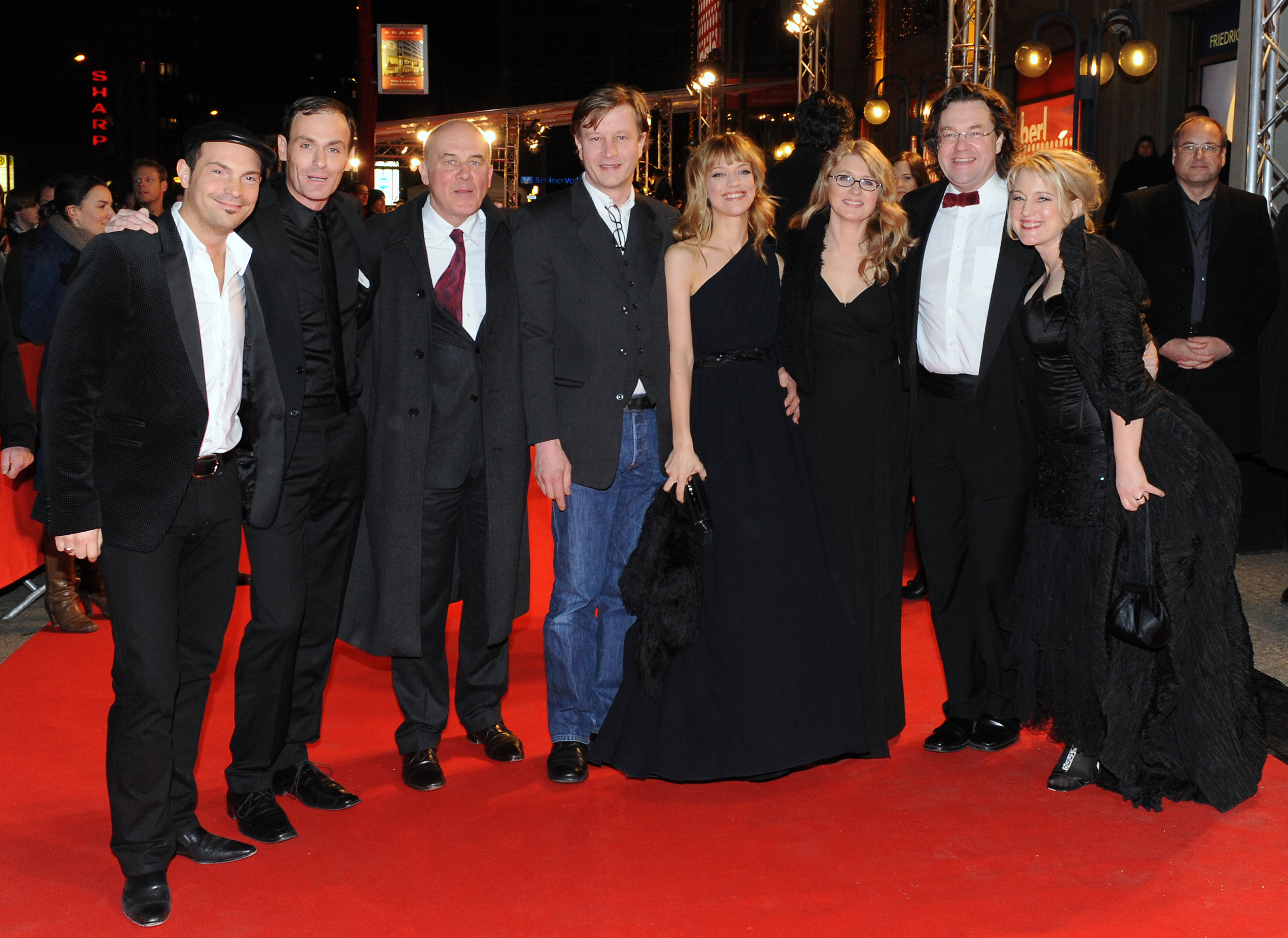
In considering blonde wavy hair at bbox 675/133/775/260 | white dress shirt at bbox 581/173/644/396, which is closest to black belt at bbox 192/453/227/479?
white dress shirt at bbox 581/173/644/396

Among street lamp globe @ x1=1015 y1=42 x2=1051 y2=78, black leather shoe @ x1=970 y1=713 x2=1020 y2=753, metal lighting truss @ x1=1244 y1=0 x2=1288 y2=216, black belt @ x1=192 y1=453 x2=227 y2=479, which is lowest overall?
black leather shoe @ x1=970 y1=713 x2=1020 y2=753

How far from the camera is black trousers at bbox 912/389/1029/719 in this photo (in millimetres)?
3932

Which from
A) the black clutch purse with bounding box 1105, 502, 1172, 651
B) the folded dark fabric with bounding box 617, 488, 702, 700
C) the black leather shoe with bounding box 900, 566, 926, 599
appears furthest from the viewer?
the black leather shoe with bounding box 900, 566, 926, 599

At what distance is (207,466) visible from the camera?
3.04 m

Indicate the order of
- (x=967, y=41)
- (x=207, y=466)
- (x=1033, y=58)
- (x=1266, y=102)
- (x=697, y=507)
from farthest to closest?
(x=967, y=41) → (x=1033, y=58) → (x=1266, y=102) → (x=697, y=507) → (x=207, y=466)

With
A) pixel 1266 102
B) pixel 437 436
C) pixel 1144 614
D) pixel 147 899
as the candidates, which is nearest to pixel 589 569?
pixel 437 436

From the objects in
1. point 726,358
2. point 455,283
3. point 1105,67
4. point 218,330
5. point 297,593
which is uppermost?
point 1105,67

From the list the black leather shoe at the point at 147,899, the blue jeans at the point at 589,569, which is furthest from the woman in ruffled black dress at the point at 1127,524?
the black leather shoe at the point at 147,899

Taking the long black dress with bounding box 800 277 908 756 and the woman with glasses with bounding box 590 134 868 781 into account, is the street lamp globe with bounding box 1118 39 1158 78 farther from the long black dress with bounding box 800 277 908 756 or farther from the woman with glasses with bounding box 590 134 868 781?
the woman with glasses with bounding box 590 134 868 781

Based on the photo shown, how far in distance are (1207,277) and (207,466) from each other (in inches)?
189

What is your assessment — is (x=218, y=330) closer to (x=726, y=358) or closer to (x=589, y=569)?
(x=589, y=569)

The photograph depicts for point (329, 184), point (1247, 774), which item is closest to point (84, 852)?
point (329, 184)

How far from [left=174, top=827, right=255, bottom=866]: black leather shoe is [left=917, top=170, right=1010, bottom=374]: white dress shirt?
8.55ft

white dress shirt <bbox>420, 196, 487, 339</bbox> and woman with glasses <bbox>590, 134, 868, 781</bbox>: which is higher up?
white dress shirt <bbox>420, 196, 487, 339</bbox>
